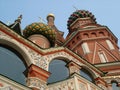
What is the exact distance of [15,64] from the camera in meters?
9.95

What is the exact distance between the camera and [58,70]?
1107cm

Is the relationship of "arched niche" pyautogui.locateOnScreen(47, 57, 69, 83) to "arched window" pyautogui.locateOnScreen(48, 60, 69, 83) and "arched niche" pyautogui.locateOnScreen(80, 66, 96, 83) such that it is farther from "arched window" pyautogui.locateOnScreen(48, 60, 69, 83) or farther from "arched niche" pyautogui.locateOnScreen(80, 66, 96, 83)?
"arched niche" pyautogui.locateOnScreen(80, 66, 96, 83)

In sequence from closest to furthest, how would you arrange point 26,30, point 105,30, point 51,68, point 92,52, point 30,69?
point 30,69 < point 51,68 < point 26,30 < point 92,52 < point 105,30

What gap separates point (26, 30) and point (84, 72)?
208 inches

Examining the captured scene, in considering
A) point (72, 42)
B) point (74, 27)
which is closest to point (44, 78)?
point (72, 42)

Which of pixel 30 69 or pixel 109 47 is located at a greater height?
pixel 109 47

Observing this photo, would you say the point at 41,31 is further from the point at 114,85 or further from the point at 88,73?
the point at 114,85

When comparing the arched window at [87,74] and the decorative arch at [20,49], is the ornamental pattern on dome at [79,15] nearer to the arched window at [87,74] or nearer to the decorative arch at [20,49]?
the arched window at [87,74]

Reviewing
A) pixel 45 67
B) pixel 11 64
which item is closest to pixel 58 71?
pixel 45 67

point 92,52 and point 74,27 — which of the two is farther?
point 74,27

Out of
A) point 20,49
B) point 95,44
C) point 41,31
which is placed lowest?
point 20,49

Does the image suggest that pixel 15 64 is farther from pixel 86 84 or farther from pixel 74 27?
pixel 74 27

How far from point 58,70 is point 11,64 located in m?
2.15

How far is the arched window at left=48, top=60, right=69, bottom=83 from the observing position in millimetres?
10722
